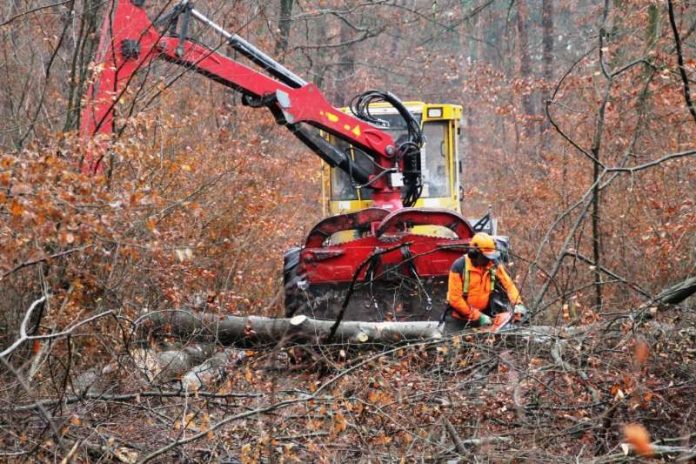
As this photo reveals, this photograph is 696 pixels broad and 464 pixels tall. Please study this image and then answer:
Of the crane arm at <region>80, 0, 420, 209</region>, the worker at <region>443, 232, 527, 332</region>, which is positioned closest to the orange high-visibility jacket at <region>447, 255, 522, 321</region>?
the worker at <region>443, 232, 527, 332</region>

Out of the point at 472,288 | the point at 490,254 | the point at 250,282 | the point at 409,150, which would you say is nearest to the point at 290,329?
the point at 472,288

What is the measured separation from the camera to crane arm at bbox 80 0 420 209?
8.60 metres

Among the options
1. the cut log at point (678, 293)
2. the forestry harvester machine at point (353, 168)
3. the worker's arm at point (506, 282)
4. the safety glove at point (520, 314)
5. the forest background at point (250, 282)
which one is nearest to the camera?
the forest background at point (250, 282)

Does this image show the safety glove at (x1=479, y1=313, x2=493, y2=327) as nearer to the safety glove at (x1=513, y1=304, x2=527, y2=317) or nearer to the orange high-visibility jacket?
the orange high-visibility jacket

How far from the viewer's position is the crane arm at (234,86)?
8602 millimetres

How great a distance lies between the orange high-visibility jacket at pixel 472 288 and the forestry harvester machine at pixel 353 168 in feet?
0.95

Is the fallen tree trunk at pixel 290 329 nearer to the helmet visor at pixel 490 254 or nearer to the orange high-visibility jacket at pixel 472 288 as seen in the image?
the orange high-visibility jacket at pixel 472 288

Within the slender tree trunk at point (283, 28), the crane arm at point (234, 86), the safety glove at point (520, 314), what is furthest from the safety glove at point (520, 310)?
the slender tree trunk at point (283, 28)

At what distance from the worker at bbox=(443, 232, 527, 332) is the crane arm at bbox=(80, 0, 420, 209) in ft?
8.33

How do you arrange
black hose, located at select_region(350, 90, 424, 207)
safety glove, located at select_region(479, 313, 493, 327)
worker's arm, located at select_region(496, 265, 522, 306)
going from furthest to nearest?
black hose, located at select_region(350, 90, 424, 207)
worker's arm, located at select_region(496, 265, 522, 306)
safety glove, located at select_region(479, 313, 493, 327)

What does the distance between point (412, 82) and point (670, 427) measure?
88.2ft

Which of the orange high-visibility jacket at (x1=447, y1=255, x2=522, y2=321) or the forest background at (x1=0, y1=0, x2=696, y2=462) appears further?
the orange high-visibility jacket at (x1=447, y1=255, x2=522, y2=321)

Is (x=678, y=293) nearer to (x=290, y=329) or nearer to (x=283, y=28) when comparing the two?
(x=290, y=329)

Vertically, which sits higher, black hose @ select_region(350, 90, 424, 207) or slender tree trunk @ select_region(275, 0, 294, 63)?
slender tree trunk @ select_region(275, 0, 294, 63)
